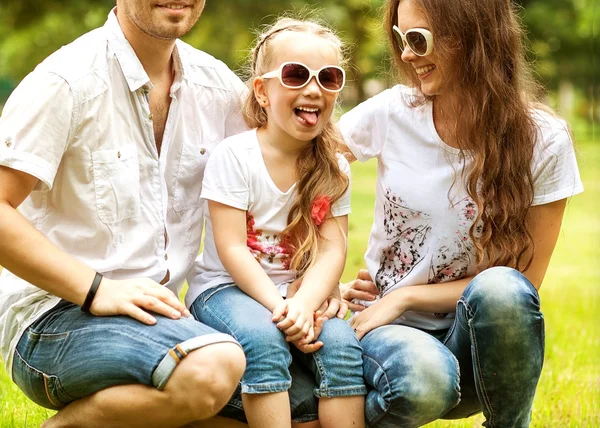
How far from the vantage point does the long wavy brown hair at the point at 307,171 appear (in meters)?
3.12

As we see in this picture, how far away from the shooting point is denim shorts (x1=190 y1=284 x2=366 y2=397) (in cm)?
279

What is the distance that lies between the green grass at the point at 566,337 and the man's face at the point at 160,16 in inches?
49.7

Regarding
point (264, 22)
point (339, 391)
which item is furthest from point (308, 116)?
point (264, 22)

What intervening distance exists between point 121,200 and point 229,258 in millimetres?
384

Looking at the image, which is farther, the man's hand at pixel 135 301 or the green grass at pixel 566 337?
the green grass at pixel 566 337

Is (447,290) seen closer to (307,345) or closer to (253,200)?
(307,345)

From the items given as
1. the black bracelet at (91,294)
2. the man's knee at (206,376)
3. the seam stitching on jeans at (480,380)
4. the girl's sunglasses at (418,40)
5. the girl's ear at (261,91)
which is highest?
the girl's sunglasses at (418,40)

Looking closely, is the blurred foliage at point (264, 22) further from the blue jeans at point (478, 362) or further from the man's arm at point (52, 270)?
the man's arm at point (52, 270)

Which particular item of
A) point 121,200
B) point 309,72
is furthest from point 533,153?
point 121,200

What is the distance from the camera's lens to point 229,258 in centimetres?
301

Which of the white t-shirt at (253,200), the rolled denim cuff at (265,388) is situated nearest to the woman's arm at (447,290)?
the white t-shirt at (253,200)

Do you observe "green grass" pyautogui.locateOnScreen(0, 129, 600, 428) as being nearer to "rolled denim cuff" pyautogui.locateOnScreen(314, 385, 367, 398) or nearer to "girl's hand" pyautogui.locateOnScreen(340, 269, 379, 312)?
"girl's hand" pyautogui.locateOnScreen(340, 269, 379, 312)

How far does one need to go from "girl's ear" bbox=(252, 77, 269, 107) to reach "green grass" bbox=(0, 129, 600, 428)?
2.91ft

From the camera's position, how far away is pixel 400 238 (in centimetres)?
321
